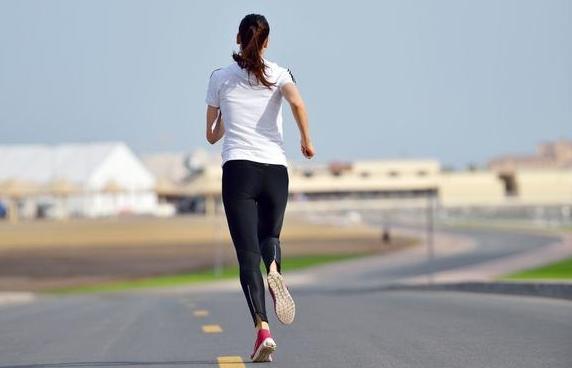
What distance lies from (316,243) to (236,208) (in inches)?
3411

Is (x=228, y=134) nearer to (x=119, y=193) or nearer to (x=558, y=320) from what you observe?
(x=558, y=320)

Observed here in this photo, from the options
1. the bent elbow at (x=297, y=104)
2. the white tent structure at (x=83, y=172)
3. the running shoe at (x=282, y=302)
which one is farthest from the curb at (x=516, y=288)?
the white tent structure at (x=83, y=172)

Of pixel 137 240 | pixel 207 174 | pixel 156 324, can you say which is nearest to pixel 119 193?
pixel 207 174

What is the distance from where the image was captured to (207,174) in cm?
19825

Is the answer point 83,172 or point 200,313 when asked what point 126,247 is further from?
point 200,313

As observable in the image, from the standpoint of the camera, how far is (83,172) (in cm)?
14875

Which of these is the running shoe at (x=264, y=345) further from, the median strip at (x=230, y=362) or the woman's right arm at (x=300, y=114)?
the woman's right arm at (x=300, y=114)

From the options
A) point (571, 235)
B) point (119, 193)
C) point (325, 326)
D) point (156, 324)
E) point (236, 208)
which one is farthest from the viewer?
point (119, 193)

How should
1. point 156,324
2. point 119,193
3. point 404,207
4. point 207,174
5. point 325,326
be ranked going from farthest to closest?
point 207,174 < point 404,207 < point 119,193 < point 156,324 < point 325,326

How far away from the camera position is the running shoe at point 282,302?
309 inches

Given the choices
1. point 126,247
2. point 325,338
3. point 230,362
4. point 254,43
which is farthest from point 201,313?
point 126,247

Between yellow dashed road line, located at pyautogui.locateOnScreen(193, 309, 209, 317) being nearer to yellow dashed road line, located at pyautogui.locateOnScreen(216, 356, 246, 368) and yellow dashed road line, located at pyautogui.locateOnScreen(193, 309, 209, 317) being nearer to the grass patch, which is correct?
yellow dashed road line, located at pyautogui.locateOnScreen(216, 356, 246, 368)

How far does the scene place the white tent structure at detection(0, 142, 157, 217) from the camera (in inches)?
5792

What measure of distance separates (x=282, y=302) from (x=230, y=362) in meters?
0.86
